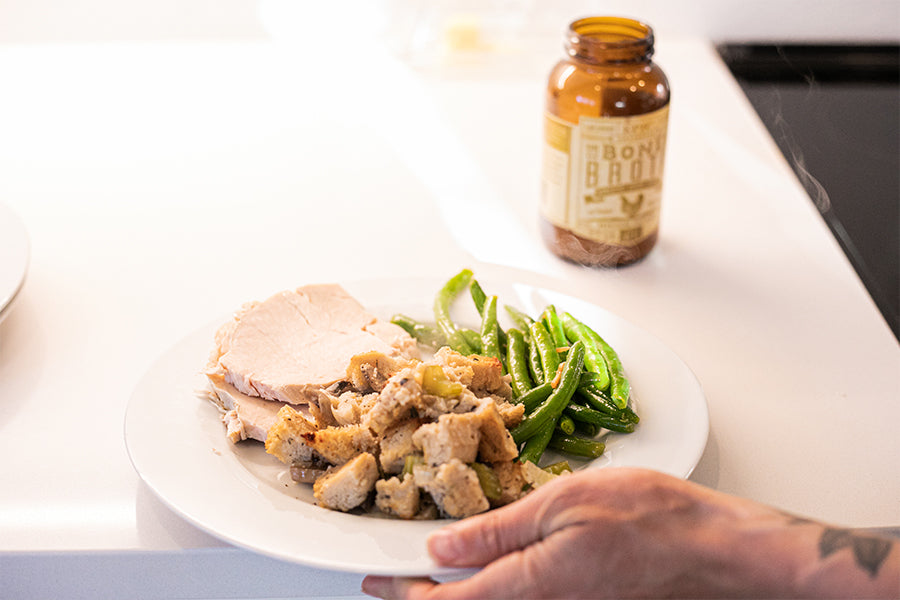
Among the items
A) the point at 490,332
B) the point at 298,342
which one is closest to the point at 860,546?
the point at 490,332

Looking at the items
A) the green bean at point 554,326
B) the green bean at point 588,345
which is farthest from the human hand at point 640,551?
the green bean at point 554,326

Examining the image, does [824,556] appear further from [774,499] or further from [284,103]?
[284,103]

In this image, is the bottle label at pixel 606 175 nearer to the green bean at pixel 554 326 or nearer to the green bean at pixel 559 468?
the green bean at pixel 554 326

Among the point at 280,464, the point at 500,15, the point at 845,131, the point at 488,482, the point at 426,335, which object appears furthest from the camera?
the point at 500,15

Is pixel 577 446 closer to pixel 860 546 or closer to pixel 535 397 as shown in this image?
pixel 535 397

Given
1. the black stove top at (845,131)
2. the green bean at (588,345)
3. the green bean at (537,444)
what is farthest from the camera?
the black stove top at (845,131)

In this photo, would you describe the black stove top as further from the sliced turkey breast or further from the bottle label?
the sliced turkey breast

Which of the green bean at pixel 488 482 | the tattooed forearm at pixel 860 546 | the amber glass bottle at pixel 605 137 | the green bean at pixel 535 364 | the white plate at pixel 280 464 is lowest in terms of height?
the green bean at pixel 535 364

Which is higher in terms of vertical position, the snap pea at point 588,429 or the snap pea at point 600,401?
the snap pea at point 600,401

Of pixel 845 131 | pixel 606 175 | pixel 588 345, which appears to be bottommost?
pixel 845 131
